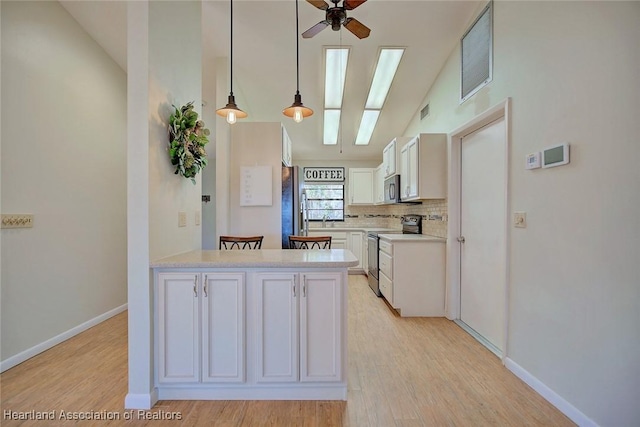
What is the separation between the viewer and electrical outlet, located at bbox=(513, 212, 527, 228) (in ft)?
6.91

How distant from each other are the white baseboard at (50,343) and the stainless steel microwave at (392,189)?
402cm

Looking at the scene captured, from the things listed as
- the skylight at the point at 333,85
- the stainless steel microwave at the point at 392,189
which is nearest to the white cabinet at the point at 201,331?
the skylight at the point at 333,85

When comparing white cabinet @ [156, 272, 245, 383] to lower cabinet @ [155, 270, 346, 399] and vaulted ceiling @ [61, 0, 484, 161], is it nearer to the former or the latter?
lower cabinet @ [155, 270, 346, 399]

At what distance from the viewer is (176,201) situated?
2170 millimetres

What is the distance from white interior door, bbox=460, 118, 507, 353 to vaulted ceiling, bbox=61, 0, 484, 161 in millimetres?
1238

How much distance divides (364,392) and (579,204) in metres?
1.79

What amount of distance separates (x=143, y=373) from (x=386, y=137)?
522cm

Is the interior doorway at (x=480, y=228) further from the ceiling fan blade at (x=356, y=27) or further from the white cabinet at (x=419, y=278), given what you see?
the ceiling fan blade at (x=356, y=27)

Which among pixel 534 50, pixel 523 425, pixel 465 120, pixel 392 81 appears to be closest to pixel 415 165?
pixel 465 120

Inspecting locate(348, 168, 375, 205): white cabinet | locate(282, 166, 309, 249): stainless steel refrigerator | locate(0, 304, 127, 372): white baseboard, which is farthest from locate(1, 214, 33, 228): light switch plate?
locate(348, 168, 375, 205): white cabinet

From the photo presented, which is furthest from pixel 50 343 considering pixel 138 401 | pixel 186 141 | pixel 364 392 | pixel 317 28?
pixel 317 28

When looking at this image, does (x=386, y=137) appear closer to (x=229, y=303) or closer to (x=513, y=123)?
(x=513, y=123)

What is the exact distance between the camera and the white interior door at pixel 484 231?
8.31 ft

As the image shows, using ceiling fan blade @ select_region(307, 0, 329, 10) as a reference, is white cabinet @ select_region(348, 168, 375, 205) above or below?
below
